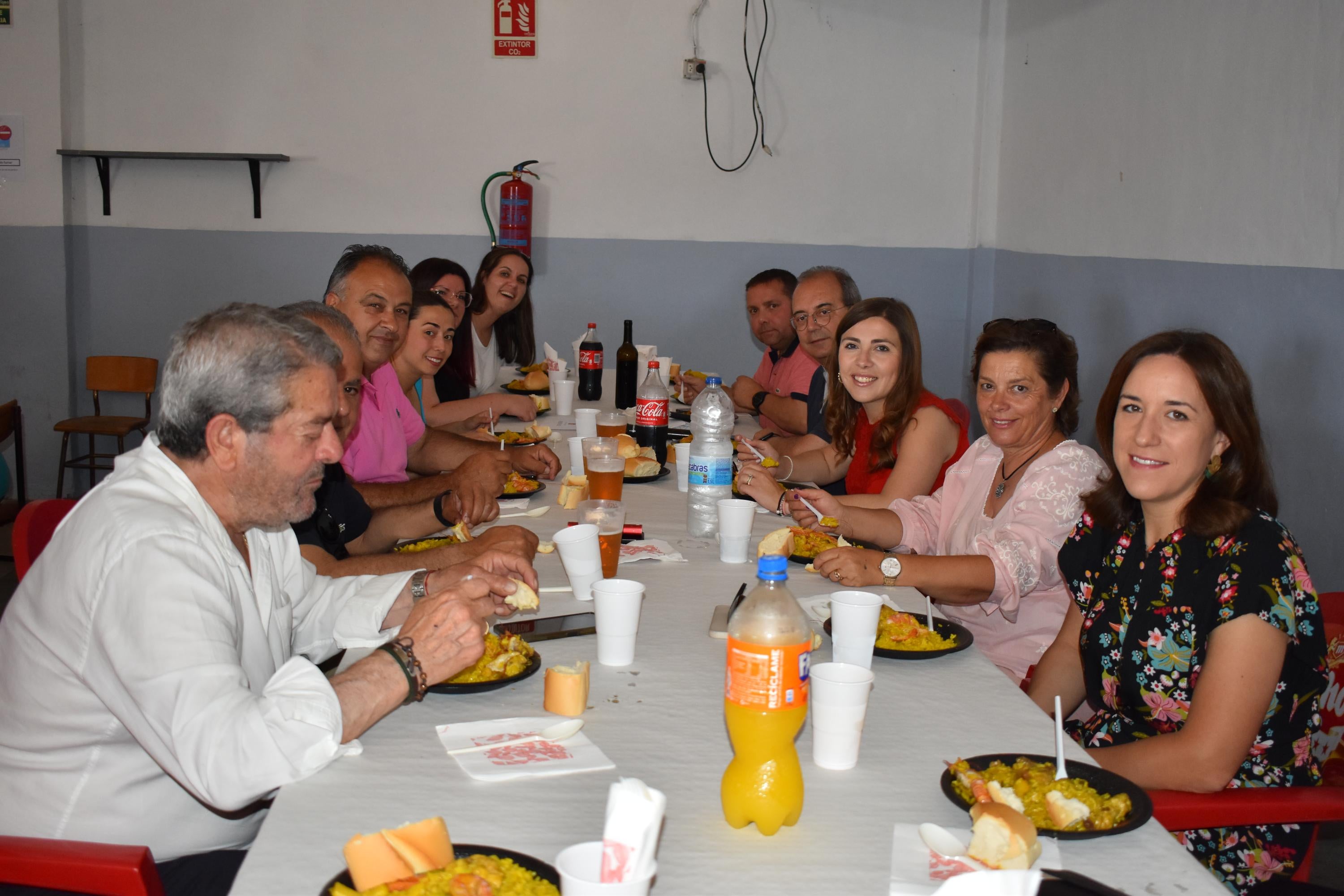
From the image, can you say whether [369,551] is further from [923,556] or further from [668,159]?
[668,159]

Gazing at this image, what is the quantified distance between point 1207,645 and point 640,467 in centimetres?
177

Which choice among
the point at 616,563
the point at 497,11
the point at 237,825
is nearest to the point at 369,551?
the point at 616,563

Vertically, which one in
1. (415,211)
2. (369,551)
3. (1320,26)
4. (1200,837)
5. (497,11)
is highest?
(497,11)

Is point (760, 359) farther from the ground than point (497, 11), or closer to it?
closer to it

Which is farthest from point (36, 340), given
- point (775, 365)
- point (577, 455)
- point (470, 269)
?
point (577, 455)

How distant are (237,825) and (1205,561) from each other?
158 cm

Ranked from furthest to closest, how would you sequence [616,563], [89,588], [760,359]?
[760,359] → [616,563] → [89,588]

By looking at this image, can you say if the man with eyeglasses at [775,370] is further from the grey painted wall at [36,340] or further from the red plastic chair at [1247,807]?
the grey painted wall at [36,340]

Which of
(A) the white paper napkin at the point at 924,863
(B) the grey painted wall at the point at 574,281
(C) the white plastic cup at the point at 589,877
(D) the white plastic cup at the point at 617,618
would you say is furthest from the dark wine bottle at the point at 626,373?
(C) the white plastic cup at the point at 589,877

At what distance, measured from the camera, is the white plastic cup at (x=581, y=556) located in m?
2.02

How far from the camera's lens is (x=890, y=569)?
7.29 ft

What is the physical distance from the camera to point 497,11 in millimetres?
6148

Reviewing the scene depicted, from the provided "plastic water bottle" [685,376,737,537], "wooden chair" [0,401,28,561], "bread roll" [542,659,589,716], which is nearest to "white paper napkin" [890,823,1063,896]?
"bread roll" [542,659,589,716]

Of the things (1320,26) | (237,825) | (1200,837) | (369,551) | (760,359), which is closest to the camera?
(237,825)
